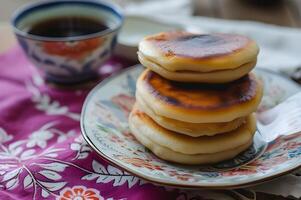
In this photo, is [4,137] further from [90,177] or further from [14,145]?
[90,177]

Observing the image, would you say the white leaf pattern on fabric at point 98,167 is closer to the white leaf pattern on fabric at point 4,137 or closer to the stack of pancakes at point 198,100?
the stack of pancakes at point 198,100

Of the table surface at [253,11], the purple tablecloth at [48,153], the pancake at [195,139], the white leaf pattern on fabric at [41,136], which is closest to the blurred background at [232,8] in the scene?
the table surface at [253,11]

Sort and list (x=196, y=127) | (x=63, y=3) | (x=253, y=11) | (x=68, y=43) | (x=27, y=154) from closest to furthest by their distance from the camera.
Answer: (x=196, y=127), (x=27, y=154), (x=68, y=43), (x=63, y=3), (x=253, y=11)

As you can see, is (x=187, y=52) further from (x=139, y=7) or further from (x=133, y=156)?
(x=139, y=7)

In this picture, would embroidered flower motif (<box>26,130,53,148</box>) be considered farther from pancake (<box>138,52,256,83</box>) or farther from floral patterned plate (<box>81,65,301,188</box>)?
pancake (<box>138,52,256,83</box>)

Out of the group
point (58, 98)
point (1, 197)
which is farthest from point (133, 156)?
point (58, 98)

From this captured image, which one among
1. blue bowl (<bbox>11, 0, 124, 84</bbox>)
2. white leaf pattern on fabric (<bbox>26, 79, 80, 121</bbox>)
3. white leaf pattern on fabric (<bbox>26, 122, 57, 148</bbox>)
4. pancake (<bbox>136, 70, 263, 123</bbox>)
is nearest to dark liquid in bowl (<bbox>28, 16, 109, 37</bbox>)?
blue bowl (<bbox>11, 0, 124, 84</bbox>)

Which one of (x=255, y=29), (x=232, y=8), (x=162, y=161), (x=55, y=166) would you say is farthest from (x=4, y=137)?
(x=232, y=8)

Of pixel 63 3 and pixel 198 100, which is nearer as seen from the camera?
pixel 198 100
